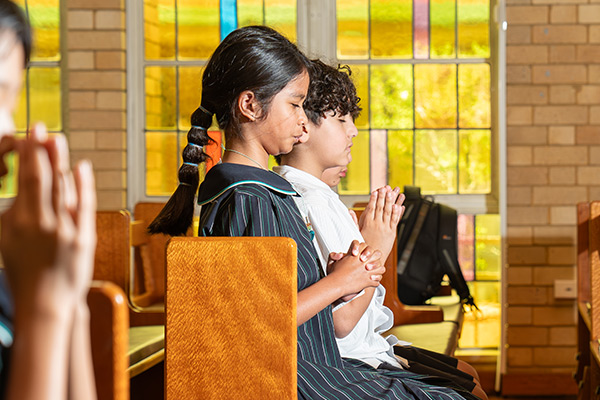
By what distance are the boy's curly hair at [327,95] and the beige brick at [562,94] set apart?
2.09m

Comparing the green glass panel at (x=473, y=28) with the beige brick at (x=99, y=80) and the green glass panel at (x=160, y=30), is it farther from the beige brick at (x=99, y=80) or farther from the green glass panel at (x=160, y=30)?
the beige brick at (x=99, y=80)

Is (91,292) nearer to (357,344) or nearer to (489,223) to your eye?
(357,344)

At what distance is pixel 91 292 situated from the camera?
77cm

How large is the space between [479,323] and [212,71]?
2771 millimetres

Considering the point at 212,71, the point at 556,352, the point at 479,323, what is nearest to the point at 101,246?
the point at 212,71

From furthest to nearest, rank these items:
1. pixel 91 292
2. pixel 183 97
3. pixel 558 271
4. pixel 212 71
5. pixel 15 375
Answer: pixel 183 97, pixel 558 271, pixel 212 71, pixel 91 292, pixel 15 375

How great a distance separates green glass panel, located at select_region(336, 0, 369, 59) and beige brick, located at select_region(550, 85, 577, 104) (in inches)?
38.7

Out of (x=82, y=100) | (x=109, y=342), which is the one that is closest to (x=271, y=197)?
(x=109, y=342)

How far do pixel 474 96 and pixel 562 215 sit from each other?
78 cm

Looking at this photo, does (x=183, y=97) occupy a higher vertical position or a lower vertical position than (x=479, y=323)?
higher

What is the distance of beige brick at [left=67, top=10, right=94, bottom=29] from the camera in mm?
3836

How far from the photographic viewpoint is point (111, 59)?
3850 millimetres

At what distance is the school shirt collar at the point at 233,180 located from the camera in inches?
56.5

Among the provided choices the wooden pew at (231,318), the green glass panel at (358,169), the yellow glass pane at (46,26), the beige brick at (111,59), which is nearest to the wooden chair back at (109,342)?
the wooden pew at (231,318)
